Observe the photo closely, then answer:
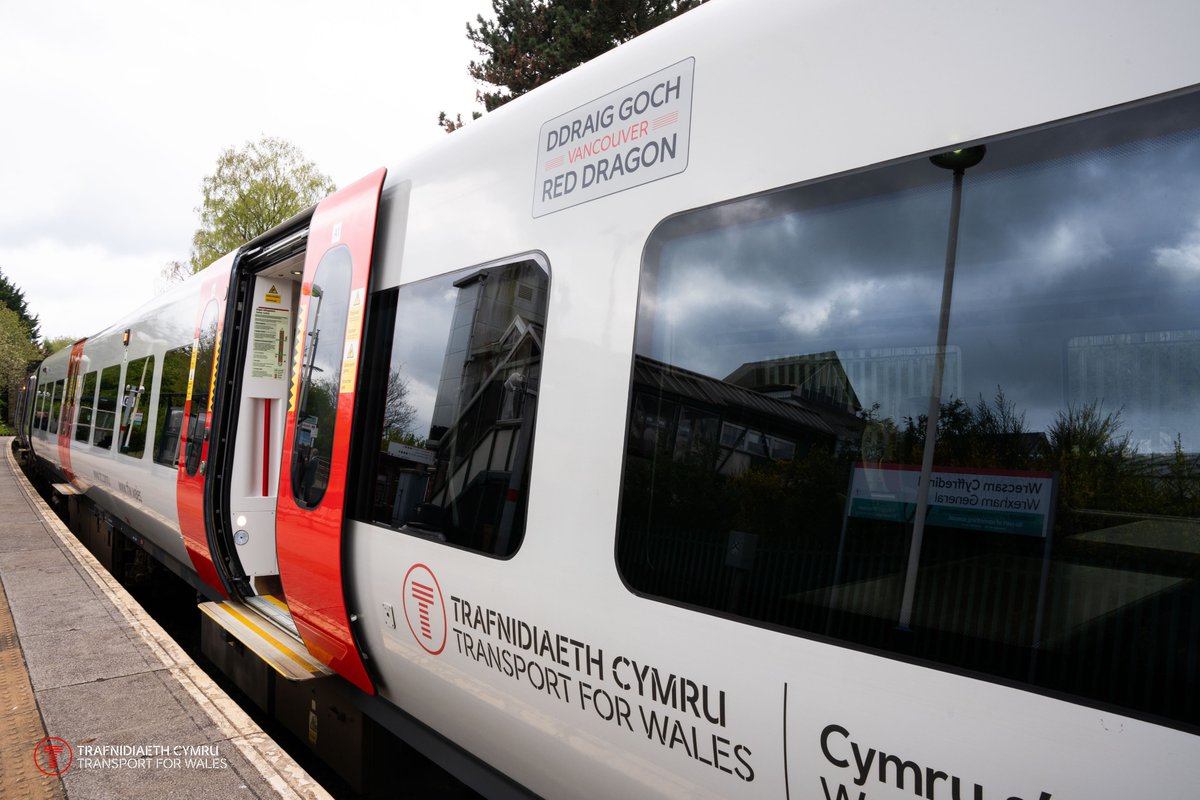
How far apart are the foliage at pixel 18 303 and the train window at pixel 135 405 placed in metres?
88.3

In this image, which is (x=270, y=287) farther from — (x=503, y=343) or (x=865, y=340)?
(x=865, y=340)

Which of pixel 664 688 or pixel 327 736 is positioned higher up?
pixel 664 688

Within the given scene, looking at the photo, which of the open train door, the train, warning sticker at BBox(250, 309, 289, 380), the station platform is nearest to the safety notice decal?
the train

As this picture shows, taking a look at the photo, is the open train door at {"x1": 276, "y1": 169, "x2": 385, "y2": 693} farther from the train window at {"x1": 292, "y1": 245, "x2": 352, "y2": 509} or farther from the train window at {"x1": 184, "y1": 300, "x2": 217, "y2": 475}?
the train window at {"x1": 184, "y1": 300, "x2": 217, "y2": 475}

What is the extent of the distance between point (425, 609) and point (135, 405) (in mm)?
6404

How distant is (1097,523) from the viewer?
1.46m

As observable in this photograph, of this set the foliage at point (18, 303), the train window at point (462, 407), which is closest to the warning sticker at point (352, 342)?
the train window at point (462, 407)

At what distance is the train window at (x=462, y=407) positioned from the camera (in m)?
2.71

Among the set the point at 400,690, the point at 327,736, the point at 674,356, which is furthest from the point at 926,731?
the point at 327,736

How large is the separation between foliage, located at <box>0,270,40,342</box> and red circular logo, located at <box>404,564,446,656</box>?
95.1m

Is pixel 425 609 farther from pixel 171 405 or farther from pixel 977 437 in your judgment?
pixel 171 405

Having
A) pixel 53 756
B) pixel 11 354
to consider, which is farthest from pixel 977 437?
pixel 11 354

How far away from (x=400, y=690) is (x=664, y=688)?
167 cm

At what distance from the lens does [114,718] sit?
374cm
